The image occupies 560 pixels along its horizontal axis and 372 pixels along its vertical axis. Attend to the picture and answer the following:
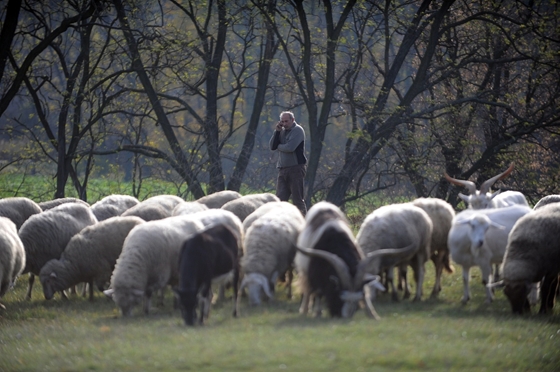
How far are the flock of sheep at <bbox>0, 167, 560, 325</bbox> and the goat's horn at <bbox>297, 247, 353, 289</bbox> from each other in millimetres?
12

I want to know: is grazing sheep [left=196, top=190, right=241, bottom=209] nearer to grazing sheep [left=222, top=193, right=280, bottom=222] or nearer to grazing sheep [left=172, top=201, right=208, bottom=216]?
grazing sheep [left=222, top=193, right=280, bottom=222]

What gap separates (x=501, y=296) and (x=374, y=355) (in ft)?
16.1

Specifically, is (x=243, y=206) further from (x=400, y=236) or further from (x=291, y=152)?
(x=400, y=236)

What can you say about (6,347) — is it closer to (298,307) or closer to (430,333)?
(298,307)

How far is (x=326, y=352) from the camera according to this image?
25.7ft

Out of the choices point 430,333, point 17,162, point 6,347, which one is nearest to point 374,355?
point 430,333

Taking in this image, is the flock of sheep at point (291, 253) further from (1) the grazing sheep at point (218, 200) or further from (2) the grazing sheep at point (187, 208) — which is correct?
(1) the grazing sheep at point (218, 200)

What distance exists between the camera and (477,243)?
442 inches

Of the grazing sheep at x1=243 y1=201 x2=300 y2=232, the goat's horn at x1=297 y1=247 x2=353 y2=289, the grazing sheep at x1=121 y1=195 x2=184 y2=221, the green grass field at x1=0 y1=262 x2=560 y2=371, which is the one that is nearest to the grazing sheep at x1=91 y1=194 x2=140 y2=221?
the grazing sheep at x1=121 y1=195 x2=184 y2=221

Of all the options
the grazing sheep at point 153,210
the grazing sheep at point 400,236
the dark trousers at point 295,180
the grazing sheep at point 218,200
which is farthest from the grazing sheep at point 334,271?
the grazing sheep at point 218,200

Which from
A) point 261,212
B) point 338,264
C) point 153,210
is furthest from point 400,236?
point 153,210

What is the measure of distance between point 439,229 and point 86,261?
17.7 ft

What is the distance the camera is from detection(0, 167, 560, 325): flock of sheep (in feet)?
33.2

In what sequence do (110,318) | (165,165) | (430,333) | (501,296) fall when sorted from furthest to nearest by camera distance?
(165,165) → (501,296) → (110,318) → (430,333)
